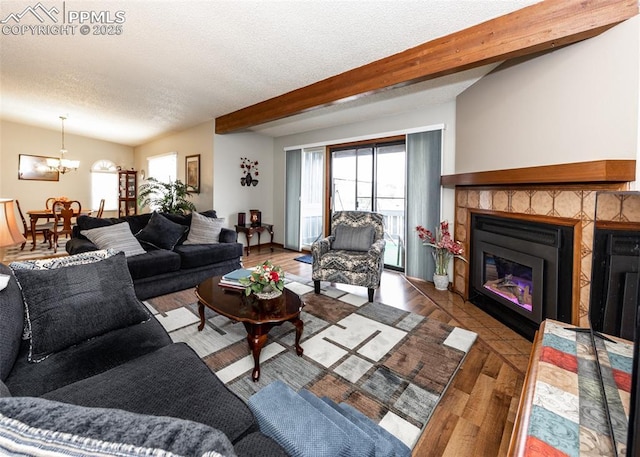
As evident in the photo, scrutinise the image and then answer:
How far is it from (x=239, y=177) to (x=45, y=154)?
5.01 metres

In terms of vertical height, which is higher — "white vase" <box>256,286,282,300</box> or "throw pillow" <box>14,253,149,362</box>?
"throw pillow" <box>14,253,149,362</box>

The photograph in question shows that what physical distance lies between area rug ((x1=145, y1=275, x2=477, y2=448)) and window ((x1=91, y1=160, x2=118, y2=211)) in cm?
651

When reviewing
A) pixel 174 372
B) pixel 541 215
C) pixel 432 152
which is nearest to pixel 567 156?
pixel 541 215

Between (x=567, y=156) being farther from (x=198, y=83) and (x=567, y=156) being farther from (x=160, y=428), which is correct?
(x=198, y=83)

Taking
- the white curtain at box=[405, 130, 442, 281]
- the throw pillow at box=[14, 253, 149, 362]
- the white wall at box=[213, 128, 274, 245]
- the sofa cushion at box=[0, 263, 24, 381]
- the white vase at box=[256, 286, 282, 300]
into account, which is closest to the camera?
the sofa cushion at box=[0, 263, 24, 381]

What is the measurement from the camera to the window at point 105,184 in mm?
7371

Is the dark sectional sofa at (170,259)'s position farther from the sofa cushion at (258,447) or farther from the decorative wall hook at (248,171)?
the sofa cushion at (258,447)

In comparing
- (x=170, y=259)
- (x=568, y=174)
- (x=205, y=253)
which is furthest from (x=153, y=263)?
(x=568, y=174)

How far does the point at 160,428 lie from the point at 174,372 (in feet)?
2.69

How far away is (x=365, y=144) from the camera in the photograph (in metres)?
4.70

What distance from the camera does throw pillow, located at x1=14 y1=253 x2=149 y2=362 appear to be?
1334 mm

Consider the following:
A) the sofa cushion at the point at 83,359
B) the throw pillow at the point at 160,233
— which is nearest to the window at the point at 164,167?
the throw pillow at the point at 160,233

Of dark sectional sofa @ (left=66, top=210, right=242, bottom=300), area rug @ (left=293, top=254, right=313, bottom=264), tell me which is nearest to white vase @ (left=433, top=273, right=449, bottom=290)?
area rug @ (left=293, top=254, right=313, bottom=264)

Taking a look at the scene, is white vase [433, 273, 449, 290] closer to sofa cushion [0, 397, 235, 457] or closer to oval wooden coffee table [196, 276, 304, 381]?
oval wooden coffee table [196, 276, 304, 381]
